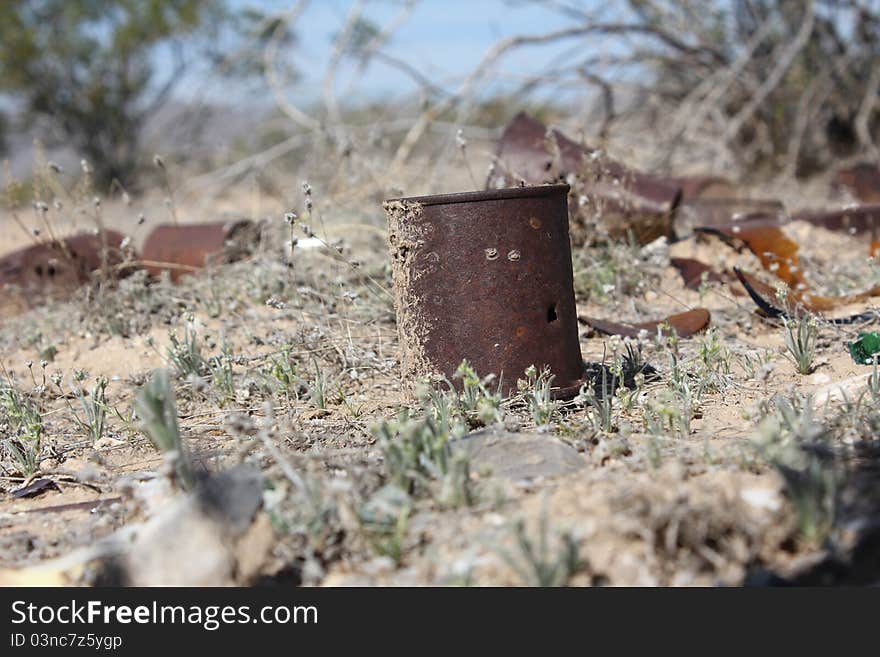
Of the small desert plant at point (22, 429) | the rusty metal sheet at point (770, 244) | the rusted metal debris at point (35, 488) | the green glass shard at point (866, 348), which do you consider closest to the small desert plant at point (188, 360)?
the small desert plant at point (22, 429)

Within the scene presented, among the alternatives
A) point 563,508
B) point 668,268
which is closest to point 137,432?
point 563,508

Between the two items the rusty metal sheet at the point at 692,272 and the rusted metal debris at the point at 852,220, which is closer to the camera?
the rusty metal sheet at the point at 692,272

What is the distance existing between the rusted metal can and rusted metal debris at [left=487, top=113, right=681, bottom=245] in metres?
1.80

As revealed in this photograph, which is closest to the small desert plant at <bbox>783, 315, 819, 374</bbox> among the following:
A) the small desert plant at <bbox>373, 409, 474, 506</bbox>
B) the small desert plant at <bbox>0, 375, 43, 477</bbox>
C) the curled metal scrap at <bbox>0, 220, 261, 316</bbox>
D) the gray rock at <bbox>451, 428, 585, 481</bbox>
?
the gray rock at <bbox>451, 428, 585, 481</bbox>

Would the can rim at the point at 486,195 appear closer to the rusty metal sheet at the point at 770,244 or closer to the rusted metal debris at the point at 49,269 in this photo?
the rusty metal sheet at the point at 770,244

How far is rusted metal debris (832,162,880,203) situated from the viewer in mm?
6352

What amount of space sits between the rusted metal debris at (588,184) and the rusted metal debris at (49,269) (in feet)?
7.64

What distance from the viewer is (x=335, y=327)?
12.5 feet

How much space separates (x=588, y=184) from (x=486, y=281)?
2.07 meters

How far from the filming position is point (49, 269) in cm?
530

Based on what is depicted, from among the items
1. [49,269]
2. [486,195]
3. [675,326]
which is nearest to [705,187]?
[675,326]

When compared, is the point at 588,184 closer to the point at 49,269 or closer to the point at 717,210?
the point at 717,210

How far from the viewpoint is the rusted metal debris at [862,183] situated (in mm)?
A: 6352

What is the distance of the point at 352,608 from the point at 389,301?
87.2 inches
